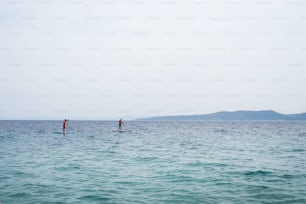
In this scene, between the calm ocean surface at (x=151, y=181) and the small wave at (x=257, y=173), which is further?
the small wave at (x=257, y=173)

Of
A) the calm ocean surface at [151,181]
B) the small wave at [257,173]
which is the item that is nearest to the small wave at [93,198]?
the calm ocean surface at [151,181]

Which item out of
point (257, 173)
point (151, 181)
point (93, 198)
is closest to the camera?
point (93, 198)

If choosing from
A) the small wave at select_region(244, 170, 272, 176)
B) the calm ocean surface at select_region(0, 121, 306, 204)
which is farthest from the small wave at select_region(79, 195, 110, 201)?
the small wave at select_region(244, 170, 272, 176)

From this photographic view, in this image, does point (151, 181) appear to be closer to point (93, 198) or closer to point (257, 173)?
point (93, 198)

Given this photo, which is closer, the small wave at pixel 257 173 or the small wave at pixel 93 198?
the small wave at pixel 93 198

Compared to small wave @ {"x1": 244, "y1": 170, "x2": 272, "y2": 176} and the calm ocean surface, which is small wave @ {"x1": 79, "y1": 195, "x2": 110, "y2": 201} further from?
small wave @ {"x1": 244, "y1": 170, "x2": 272, "y2": 176}

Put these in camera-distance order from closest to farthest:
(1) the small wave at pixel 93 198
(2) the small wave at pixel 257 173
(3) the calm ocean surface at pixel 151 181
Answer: (1) the small wave at pixel 93 198
(3) the calm ocean surface at pixel 151 181
(2) the small wave at pixel 257 173

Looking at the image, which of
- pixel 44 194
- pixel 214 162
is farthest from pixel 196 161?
pixel 44 194

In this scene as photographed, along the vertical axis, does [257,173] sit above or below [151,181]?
below

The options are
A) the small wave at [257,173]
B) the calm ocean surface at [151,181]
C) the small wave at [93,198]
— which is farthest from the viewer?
the small wave at [257,173]

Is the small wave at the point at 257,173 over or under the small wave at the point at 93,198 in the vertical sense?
under

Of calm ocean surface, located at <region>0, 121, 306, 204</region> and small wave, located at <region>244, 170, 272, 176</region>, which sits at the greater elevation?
calm ocean surface, located at <region>0, 121, 306, 204</region>

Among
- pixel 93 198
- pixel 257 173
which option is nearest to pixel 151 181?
pixel 93 198

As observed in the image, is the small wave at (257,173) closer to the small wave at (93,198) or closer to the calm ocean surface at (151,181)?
the calm ocean surface at (151,181)
